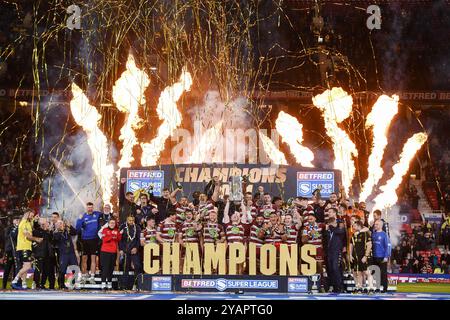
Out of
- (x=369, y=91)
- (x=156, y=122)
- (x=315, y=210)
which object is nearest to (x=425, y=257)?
(x=315, y=210)

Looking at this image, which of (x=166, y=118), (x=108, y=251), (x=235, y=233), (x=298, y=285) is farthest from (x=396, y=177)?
(x=108, y=251)

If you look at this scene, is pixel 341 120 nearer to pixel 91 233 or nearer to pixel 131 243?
pixel 131 243

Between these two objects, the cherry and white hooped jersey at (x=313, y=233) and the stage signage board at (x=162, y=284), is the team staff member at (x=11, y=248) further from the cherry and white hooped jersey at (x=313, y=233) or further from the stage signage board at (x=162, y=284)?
the cherry and white hooped jersey at (x=313, y=233)

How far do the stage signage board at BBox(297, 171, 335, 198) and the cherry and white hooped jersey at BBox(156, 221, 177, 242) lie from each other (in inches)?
165

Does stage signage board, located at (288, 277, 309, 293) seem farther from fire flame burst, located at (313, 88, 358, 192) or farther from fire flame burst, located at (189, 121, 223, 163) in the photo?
fire flame burst, located at (313, 88, 358, 192)

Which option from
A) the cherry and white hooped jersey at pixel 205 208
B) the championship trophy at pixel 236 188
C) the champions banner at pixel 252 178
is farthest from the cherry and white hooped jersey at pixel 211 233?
the champions banner at pixel 252 178

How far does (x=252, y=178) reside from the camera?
18266mm

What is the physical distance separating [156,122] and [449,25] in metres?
14.0

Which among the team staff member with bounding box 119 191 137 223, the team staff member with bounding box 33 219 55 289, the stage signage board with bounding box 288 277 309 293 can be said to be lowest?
the stage signage board with bounding box 288 277 309 293

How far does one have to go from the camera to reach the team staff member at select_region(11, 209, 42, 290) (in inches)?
620

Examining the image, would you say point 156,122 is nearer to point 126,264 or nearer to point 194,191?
point 194,191

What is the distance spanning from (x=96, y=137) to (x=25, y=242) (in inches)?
295

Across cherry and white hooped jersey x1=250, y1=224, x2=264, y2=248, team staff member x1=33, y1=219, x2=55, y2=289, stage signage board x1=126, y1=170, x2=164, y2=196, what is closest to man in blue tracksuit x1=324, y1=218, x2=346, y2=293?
cherry and white hooped jersey x1=250, y1=224, x2=264, y2=248
